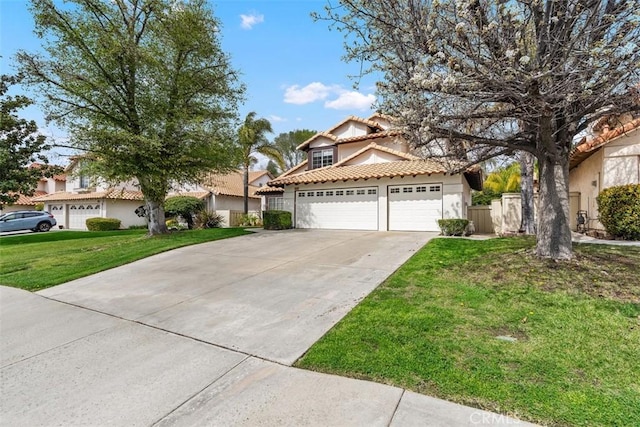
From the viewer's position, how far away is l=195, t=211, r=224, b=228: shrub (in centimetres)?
2327

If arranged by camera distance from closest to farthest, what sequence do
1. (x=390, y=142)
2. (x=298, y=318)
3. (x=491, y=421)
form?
(x=491, y=421) → (x=298, y=318) → (x=390, y=142)

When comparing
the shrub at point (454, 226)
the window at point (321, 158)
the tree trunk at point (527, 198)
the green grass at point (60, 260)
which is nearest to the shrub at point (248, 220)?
the window at point (321, 158)

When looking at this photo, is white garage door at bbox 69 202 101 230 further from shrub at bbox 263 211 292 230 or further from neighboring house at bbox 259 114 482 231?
neighboring house at bbox 259 114 482 231

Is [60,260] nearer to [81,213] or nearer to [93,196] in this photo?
[93,196]

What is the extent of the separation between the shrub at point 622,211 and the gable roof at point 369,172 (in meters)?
4.35

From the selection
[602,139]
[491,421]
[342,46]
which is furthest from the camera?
[602,139]

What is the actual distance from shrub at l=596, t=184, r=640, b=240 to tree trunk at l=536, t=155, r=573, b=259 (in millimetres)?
4912

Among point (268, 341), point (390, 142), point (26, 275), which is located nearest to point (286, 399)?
point (268, 341)

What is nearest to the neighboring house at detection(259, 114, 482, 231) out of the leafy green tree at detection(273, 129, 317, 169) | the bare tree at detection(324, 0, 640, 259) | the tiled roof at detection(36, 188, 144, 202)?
the bare tree at detection(324, 0, 640, 259)

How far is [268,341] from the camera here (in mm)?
4020

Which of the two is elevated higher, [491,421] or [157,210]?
[157,210]

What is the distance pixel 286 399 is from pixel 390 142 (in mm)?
17620

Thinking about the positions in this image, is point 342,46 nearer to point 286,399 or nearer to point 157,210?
point 286,399

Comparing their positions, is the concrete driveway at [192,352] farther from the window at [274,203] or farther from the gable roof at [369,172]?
the window at [274,203]
